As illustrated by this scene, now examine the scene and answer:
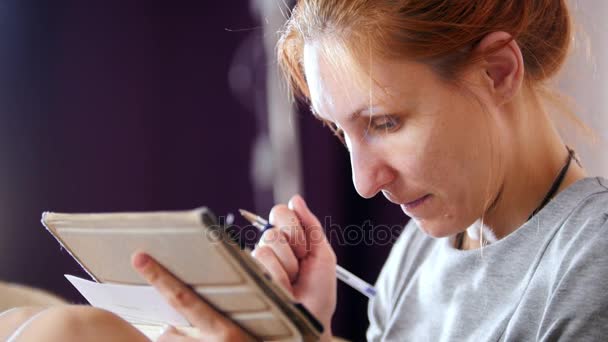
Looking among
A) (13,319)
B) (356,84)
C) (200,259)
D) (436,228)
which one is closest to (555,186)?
(436,228)

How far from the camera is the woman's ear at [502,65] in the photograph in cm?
74

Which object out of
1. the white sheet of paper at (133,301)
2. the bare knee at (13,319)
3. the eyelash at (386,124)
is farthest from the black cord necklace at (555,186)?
the bare knee at (13,319)

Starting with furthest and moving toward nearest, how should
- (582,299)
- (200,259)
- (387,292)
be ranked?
(387,292)
(582,299)
(200,259)

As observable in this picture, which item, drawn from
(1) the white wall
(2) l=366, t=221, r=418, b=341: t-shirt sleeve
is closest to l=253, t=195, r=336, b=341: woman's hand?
(2) l=366, t=221, r=418, b=341: t-shirt sleeve

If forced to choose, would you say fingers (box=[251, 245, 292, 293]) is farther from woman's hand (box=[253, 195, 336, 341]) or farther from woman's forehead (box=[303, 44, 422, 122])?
woman's forehead (box=[303, 44, 422, 122])

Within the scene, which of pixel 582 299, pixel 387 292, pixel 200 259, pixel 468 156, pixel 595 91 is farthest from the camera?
pixel 595 91

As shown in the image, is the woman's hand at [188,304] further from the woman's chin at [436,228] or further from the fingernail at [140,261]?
the woman's chin at [436,228]

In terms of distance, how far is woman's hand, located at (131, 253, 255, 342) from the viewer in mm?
574

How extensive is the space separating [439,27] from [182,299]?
402 millimetres

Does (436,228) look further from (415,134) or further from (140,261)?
(140,261)

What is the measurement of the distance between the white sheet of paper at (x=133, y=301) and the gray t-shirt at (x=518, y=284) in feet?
1.22

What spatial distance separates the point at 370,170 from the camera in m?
0.77

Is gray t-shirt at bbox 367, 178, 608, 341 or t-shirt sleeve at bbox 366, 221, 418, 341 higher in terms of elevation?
gray t-shirt at bbox 367, 178, 608, 341

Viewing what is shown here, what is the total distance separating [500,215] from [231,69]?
3.85 ft
